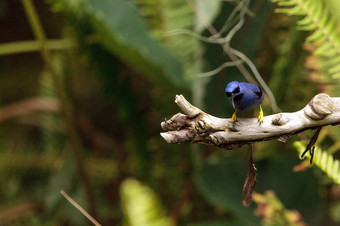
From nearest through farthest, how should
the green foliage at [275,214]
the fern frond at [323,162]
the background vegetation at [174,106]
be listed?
the fern frond at [323,162]
the green foliage at [275,214]
the background vegetation at [174,106]

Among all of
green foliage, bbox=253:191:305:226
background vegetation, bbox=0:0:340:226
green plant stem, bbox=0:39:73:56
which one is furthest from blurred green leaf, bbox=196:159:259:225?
green plant stem, bbox=0:39:73:56

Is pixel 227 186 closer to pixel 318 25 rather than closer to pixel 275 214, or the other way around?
pixel 275 214

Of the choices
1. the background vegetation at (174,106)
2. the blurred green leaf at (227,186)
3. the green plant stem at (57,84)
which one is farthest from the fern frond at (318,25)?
the green plant stem at (57,84)

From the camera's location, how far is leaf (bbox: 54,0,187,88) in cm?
76

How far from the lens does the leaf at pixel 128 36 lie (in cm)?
76

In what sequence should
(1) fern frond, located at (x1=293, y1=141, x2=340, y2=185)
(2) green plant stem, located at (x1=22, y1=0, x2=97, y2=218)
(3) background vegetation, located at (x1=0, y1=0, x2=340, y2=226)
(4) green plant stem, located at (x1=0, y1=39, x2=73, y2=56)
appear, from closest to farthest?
(1) fern frond, located at (x1=293, y1=141, x2=340, y2=185)
(3) background vegetation, located at (x1=0, y1=0, x2=340, y2=226)
(2) green plant stem, located at (x1=22, y1=0, x2=97, y2=218)
(4) green plant stem, located at (x1=0, y1=39, x2=73, y2=56)

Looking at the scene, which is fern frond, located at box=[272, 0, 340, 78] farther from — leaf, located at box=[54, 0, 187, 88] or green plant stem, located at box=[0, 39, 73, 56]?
green plant stem, located at box=[0, 39, 73, 56]

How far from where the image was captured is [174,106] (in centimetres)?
96

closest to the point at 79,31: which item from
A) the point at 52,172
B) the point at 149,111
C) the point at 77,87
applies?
the point at 149,111

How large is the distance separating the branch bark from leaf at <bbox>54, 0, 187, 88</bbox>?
423 millimetres

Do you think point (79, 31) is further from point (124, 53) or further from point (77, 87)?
point (77, 87)

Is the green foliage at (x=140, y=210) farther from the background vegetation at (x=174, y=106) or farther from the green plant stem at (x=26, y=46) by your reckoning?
the green plant stem at (x=26, y=46)

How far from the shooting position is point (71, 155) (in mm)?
1205

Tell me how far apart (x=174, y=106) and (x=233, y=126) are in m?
0.61
